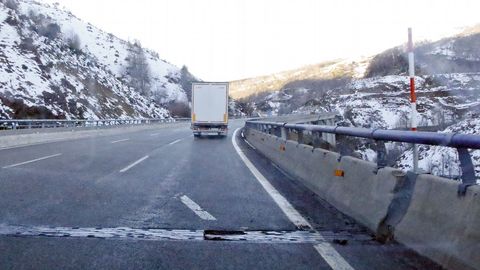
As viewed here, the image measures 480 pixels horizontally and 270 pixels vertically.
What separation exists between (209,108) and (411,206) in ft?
88.9

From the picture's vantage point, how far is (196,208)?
293 inches

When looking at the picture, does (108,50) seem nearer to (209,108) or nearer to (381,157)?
(209,108)

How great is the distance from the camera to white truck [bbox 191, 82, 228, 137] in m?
31.5

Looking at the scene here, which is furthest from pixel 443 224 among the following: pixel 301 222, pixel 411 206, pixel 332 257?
pixel 301 222

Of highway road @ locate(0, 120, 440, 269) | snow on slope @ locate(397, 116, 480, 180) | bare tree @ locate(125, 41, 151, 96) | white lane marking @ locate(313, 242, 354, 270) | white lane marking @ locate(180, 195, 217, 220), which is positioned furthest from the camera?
bare tree @ locate(125, 41, 151, 96)

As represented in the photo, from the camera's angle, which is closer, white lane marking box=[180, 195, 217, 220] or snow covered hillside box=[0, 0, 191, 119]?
white lane marking box=[180, 195, 217, 220]

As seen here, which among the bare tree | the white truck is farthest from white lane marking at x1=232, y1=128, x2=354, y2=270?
the bare tree

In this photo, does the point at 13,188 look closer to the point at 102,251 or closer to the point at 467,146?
the point at 102,251

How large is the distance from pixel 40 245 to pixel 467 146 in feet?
14.2

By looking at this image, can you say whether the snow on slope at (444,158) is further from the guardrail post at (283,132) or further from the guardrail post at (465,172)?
the guardrail post at (283,132)

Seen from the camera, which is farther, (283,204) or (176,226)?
(283,204)

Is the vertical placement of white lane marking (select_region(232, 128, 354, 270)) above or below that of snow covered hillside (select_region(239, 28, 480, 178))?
below

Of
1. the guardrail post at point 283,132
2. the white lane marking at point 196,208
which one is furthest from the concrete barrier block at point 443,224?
the guardrail post at point 283,132

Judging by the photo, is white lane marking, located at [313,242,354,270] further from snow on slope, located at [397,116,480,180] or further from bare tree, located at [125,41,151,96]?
bare tree, located at [125,41,151,96]
